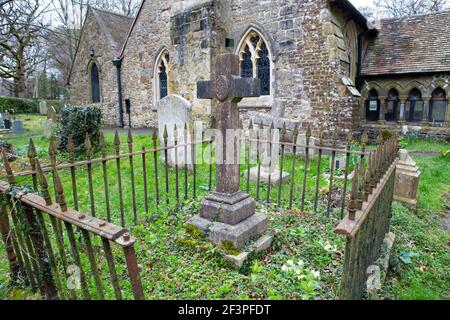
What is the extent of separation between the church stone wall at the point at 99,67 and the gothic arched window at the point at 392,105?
44.2 feet

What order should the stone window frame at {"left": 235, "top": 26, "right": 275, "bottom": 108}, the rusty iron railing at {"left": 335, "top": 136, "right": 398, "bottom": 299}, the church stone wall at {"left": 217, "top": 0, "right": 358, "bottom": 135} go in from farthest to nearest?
the stone window frame at {"left": 235, "top": 26, "right": 275, "bottom": 108} → the church stone wall at {"left": 217, "top": 0, "right": 358, "bottom": 135} → the rusty iron railing at {"left": 335, "top": 136, "right": 398, "bottom": 299}

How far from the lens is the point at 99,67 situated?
16.2m

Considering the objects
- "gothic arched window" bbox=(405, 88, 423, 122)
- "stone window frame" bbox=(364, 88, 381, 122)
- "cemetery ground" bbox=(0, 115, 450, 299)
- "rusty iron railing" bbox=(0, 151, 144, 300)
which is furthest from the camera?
"stone window frame" bbox=(364, 88, 381, 122)

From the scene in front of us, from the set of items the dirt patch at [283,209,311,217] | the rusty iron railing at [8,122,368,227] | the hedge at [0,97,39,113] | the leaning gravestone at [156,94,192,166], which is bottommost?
the dirt patch at [283,209,311,217]

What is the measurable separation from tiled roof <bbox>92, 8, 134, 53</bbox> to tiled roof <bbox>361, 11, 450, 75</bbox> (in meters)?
12.8

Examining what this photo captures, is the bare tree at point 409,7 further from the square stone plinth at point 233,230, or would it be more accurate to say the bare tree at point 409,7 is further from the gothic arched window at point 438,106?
the square stone plinth at point 233,230

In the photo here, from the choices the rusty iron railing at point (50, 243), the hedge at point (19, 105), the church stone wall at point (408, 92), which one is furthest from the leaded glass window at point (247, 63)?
the hedge at point (19, 105)

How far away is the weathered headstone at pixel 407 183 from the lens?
Result: 487cm

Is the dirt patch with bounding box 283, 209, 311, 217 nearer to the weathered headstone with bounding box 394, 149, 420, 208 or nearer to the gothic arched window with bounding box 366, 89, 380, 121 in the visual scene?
the weathered headstone with bounding box 394, 149, 420, 208

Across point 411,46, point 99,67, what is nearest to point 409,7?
point 411,46

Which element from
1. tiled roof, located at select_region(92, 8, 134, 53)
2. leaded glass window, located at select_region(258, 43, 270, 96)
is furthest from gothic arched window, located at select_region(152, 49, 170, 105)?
leaded glass window, located at select_region(258, 43, 270, 96)

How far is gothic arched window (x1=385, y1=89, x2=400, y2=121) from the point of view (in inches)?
478

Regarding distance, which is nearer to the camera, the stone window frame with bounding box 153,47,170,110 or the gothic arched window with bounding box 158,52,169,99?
the stone window frame with bounding box 153,47,170,110

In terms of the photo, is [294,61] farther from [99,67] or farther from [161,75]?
[99,67]
